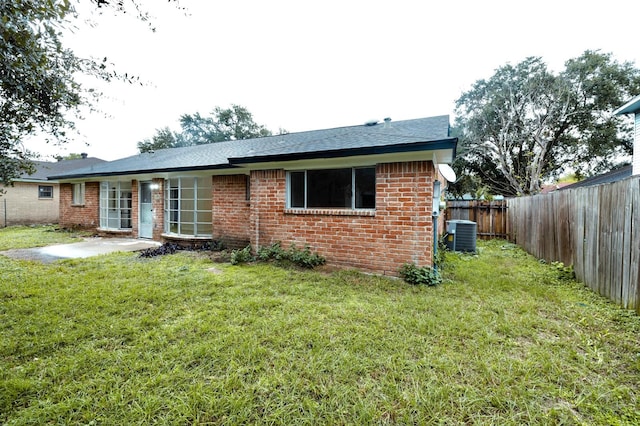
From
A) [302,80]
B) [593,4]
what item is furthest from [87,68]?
[302,80]

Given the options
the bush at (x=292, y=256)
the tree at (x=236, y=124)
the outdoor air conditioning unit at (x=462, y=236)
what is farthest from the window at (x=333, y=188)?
the tree at (x=236, y=124)

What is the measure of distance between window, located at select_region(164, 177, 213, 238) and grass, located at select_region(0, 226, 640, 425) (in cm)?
479

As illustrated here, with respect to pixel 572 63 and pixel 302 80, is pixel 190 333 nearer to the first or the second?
pixel 302 80

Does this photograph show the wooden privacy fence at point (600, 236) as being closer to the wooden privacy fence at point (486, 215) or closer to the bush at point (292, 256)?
the bush at point (292, 256)

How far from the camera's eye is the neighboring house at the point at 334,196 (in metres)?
5.20

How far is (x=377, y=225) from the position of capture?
554cm

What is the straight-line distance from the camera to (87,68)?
4129 millimetres

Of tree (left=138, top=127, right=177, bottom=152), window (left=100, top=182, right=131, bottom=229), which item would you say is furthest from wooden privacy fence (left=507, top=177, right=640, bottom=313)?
tree (left=138, top=127, right=177, bottom=152)

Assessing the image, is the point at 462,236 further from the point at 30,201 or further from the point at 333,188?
the point at 30,201

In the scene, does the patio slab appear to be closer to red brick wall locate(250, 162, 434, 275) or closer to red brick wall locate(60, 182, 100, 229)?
red brick wall locate(60, 182, 100, 229)

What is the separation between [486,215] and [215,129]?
1272 inches

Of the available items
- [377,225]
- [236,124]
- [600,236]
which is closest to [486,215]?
[600,236]

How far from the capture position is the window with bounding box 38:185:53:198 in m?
17.8

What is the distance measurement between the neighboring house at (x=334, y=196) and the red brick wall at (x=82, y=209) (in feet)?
16.6
